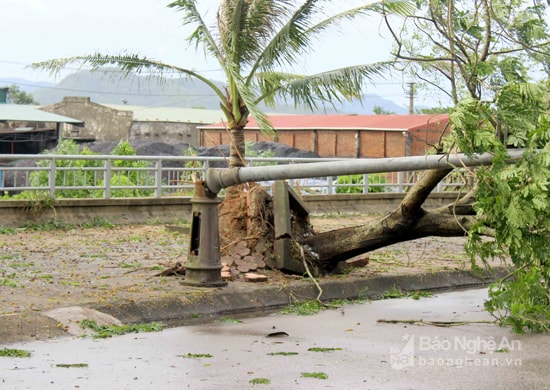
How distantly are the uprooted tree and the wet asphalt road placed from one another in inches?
34.0

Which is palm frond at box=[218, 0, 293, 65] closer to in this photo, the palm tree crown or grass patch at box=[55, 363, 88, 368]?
the palm tree crown

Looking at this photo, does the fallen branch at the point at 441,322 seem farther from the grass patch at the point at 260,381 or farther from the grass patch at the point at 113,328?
A: the grass patch at the point at 260,381

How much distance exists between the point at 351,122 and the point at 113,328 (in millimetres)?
47966

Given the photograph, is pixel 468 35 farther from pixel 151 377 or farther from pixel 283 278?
pixel 151 377

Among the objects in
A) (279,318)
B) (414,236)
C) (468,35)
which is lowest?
(279,318)

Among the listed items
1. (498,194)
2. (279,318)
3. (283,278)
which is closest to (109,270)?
(283,278)

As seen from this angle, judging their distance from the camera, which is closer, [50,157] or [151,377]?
[151,377]

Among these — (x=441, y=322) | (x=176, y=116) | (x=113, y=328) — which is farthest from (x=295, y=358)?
(x=176, y=116)

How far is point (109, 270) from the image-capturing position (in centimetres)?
1189

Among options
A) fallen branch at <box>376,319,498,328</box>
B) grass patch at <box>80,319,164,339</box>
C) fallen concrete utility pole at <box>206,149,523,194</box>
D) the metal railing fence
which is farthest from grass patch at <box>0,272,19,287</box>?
the metal railing fence

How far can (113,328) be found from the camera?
836cm

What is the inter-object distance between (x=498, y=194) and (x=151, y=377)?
3.42m

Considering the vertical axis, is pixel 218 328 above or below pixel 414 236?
below

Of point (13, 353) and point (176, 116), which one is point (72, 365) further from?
point (176, 116)
